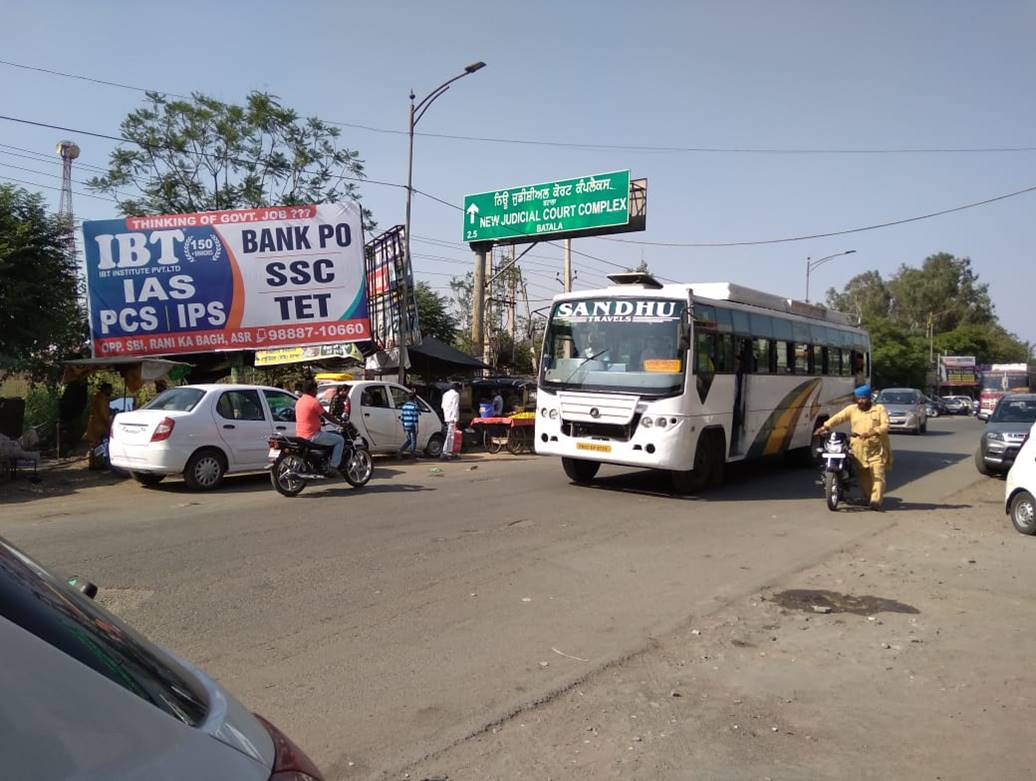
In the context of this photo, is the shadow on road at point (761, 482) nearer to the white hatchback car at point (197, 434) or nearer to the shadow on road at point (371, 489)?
the shadow on road at point (371, 489)

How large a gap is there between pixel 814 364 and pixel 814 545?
8718mm

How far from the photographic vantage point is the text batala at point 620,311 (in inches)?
476

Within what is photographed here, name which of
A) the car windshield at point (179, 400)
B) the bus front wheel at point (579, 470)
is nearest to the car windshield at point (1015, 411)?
the bus front wheel at point (579, 470)

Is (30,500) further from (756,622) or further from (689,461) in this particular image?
(756,622)

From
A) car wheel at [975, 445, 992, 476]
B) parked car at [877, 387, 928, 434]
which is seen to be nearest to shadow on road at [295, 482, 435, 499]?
car wheel at [975, 445, 992, 476]

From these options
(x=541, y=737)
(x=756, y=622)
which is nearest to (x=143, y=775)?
(x=541, y=737)

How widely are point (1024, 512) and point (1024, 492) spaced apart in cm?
25

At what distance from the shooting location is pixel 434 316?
133ft

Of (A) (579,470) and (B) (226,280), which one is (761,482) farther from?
(B) (226,280)

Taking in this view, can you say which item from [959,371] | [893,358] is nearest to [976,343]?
[893,358]

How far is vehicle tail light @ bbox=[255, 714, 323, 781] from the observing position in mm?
1673

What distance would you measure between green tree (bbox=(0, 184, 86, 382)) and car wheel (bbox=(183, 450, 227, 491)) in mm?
5826

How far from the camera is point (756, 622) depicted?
6.10 meters

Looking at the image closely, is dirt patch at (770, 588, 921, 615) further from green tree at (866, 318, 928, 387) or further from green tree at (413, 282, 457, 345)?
green tree at (866, 318, 928, 387)
